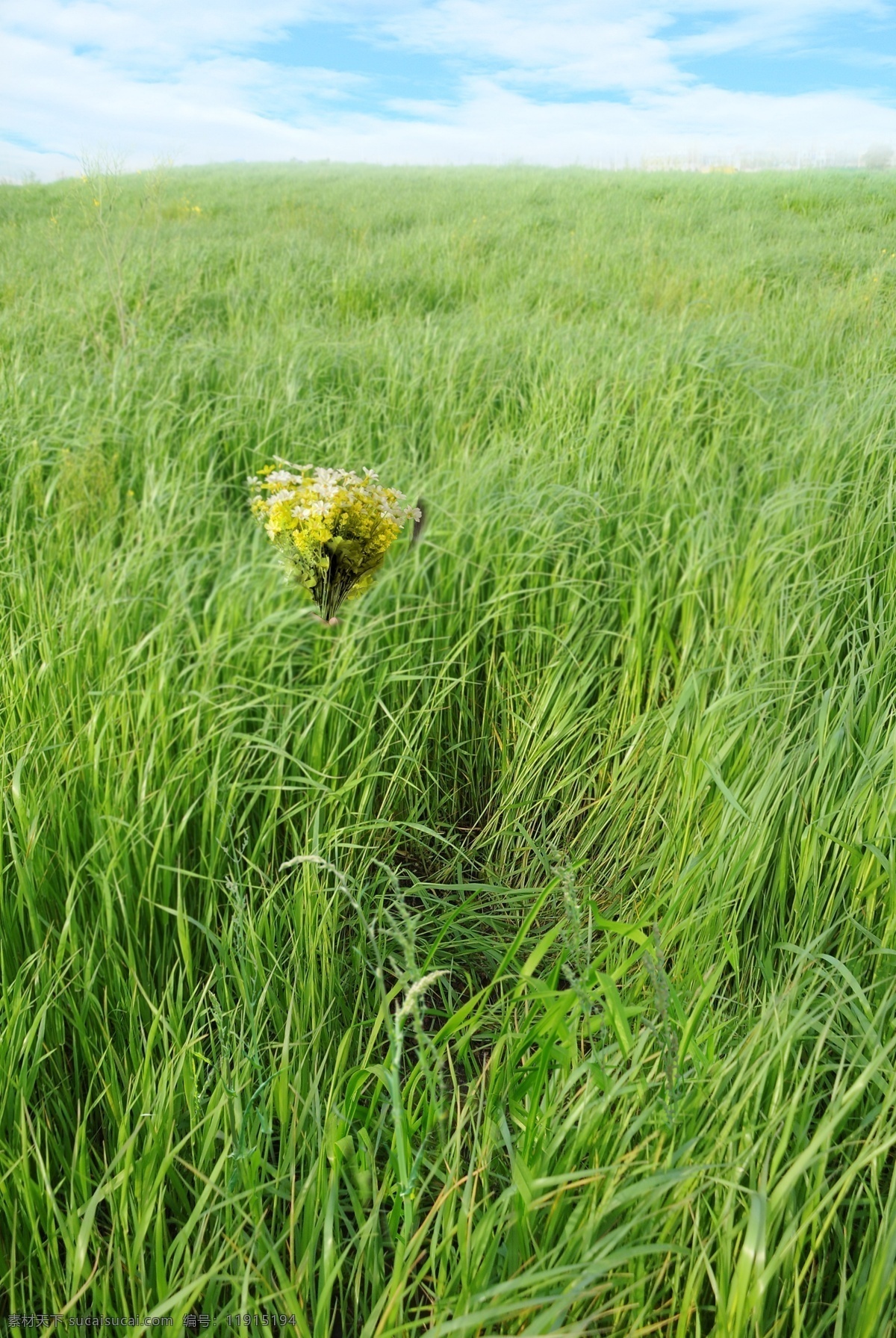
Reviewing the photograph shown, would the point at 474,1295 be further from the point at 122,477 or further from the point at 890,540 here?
the point at 122,477

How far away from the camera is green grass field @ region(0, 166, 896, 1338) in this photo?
84cm

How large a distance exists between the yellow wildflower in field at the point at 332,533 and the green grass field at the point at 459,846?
60 mm

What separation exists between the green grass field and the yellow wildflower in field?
2.4 inches

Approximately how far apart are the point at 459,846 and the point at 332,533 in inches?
28.9

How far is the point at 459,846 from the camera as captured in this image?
177cm

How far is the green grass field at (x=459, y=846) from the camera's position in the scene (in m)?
0.84

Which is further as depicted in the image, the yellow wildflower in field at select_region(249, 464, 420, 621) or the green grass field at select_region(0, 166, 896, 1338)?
the yellow wildflower in field at select_region(249, 464, 420, 621)

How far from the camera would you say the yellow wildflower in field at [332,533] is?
1.89m

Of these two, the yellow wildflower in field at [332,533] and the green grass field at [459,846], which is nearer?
the green grass field at [459,846]

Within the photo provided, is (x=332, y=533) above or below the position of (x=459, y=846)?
above

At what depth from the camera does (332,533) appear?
1908 mm

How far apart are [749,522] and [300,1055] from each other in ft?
6.03

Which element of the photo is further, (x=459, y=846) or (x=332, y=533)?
(x=332, y=533)

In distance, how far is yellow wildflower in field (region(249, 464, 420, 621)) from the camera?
6.20 ft
